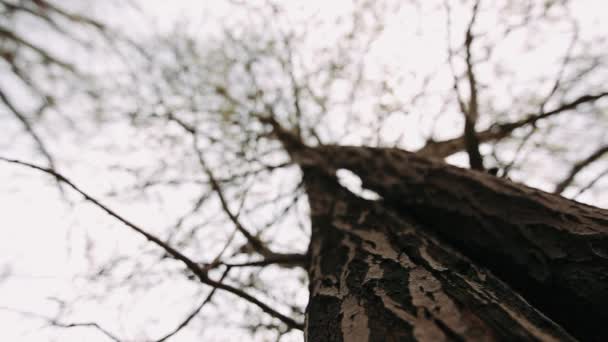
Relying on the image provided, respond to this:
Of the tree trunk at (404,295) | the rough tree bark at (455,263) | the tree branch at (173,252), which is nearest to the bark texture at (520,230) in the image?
the rough tree bark at (455,263)

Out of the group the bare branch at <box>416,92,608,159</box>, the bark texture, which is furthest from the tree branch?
the bare branch at <box>416,92,608,159</box>

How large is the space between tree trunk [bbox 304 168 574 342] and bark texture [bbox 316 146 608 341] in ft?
0.67

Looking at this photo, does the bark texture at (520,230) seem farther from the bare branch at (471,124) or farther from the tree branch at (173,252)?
the tree branch at (173,252)

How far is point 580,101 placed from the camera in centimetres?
203

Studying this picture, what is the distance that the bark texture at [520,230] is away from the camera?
1.12 metres

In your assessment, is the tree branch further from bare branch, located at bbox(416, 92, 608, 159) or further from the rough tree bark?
bare branch, located at bbox(416, 92, 608, 159)

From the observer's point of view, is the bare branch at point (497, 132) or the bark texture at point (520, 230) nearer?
the bark texture at point (520, 230)

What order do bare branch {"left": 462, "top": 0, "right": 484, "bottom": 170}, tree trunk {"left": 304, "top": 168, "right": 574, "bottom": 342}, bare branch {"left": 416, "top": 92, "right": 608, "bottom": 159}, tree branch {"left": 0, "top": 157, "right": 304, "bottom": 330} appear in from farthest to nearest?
1. bare branch {"left": 416, "top": 92, "right": 608, "bottom": 159}
2. bare branch {"left": 462, "top": 0, "right": 484, "bottom": 170}
3. tree branch {"left": 0, "top": 157, "right": 304, "bottom": 330}
4. tree trunk {"left": 304, "top": 168, "right": 574, "bottom": 342}

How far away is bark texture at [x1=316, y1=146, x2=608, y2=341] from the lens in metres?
1.12

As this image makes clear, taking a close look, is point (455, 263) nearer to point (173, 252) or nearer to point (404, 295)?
point (404, 295)

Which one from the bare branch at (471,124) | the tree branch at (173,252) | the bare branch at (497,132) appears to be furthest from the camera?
the bare branch at (497,132)

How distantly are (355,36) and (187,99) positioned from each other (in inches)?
53.3

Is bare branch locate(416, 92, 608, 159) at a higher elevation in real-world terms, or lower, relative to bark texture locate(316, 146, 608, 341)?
higher

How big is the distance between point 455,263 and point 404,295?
322mm
